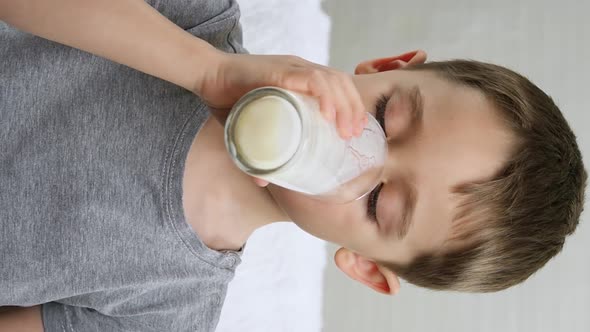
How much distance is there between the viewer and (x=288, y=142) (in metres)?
0.40

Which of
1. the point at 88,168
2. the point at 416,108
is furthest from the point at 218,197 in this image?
the point at 416,108

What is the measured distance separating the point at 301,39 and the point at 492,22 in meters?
0.29

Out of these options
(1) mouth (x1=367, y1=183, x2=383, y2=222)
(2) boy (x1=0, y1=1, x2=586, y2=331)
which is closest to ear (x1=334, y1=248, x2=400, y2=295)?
(2) boy (x1=0, y1=1, x2=586, y2=331)

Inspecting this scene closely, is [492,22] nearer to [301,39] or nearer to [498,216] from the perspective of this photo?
[301,39]

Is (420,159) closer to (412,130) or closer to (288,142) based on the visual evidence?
(412,130)

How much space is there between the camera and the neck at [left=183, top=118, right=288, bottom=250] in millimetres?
685

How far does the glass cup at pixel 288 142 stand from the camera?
0.39 metres

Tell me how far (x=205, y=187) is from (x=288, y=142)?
32 centimetres

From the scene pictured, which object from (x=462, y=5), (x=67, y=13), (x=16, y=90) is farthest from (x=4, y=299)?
(x=462, y=5)

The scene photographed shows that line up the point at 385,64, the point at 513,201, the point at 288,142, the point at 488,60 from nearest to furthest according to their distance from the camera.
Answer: the point at 288,142, the point at 513,201, the point at 385,64, the point at 488,60

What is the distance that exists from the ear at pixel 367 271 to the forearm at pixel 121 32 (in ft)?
0.93

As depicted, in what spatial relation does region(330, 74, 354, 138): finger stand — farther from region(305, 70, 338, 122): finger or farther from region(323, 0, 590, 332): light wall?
region(323, 0, 590, 332): light wall

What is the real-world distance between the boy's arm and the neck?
0.23 m

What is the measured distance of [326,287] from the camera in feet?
3.62
